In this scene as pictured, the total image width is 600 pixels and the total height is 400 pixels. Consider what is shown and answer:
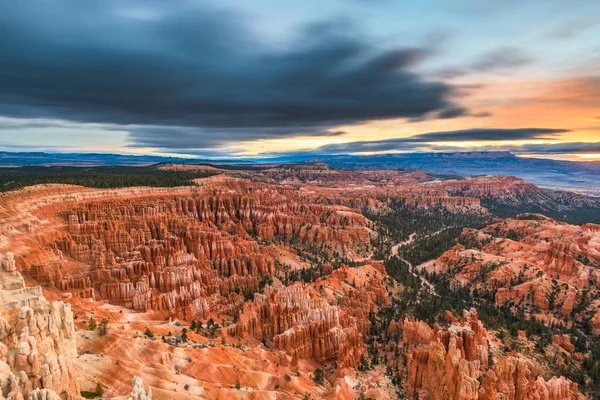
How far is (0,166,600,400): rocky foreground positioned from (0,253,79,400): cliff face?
7 centimetres

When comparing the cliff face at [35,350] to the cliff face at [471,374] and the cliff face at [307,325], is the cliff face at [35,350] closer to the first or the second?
the cliff face at [471,374]

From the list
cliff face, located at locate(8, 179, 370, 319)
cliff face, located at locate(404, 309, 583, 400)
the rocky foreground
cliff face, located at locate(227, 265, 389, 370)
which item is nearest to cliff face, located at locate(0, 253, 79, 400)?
the rocky foreground

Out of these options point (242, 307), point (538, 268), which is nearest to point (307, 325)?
point (242, 307)

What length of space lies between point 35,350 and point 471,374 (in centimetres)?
3130

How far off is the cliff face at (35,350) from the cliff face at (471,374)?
27.2 meters

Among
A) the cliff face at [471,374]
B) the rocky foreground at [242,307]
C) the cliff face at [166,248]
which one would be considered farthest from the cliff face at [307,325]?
the cliff face at [166,248]

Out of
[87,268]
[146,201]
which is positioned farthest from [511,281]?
[146,201]

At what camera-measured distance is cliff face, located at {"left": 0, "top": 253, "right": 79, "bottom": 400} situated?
42.1 ft

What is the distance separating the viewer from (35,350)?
45.7ft

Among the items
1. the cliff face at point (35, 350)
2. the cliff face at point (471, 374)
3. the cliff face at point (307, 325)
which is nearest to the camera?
the cliff face at point (35, 350)

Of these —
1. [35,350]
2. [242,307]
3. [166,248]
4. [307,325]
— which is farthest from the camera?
[166,248]

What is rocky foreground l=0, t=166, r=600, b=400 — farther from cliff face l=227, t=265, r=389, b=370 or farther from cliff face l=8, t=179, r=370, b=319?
cliff face l=8, t=179, r=370, b=319

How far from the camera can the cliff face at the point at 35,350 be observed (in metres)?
12.8

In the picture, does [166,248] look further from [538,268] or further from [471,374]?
[538,268]
